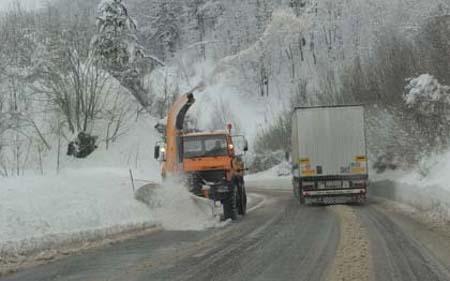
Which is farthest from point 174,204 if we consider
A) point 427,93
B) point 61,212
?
point 427,93

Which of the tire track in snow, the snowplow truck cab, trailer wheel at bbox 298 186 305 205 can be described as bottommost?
the tire track in snow

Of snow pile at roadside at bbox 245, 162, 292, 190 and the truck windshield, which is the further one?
snow pile at roadside at bbox 245, 162, 292, 190

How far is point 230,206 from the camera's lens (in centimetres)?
1819

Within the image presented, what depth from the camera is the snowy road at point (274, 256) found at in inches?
362

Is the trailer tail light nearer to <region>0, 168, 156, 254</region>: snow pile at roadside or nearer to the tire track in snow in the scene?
the tire track in snow

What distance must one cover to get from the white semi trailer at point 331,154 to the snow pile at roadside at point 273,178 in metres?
20.9

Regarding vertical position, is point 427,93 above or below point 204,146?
above

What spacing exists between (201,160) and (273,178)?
32.7 meters

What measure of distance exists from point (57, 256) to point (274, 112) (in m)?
64.0

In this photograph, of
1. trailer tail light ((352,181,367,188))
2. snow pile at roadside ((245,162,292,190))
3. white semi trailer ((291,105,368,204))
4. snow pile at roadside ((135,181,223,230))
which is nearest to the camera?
snow pile at roadside ((135,181,223,230))

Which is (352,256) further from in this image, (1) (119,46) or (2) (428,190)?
(1) (119,46)

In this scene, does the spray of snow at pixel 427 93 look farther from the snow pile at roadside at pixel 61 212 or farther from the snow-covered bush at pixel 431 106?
the snow pile at roadside at pixel 61 212

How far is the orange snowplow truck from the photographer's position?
1806 centimetres

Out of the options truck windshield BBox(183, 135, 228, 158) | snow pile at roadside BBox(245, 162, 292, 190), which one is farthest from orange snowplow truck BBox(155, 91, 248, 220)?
snow pile at roadside BBox(245, 162, 292, 190)
